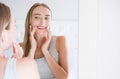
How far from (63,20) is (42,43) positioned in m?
0.22

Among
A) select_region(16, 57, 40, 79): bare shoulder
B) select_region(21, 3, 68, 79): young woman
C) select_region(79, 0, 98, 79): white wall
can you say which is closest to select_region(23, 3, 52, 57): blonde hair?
select_region(21, 3, 68, 79): young woman

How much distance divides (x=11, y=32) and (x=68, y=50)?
1.67 feet

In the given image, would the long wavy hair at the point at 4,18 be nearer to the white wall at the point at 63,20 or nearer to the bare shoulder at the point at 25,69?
the bare shoulder at the point at 25,69

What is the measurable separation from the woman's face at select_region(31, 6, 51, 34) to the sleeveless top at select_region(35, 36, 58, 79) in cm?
10

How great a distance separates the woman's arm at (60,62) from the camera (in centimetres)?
170

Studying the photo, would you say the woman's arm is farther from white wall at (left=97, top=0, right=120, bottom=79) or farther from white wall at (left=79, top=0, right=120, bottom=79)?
white wall at (left=97, top=0, right=120, bottom=79)

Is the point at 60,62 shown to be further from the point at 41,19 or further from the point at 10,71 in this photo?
the point at 10,71

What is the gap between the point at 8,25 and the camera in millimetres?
1272

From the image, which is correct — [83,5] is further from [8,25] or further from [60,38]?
[8,25]

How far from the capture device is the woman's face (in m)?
1.68

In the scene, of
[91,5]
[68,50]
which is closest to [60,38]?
[68,50]

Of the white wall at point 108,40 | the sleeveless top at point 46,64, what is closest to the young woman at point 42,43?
the sleeveless top at point 46,64

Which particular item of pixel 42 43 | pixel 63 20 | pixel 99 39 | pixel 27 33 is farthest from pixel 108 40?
pixel 27 33

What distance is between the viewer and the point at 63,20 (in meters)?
1.72
